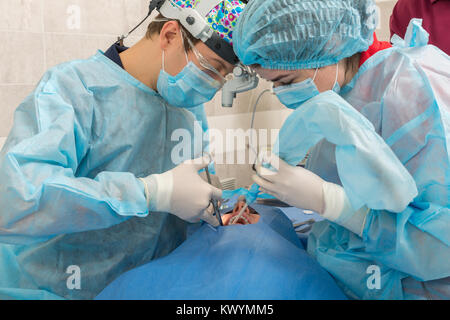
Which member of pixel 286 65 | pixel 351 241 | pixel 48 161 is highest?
pixel 286 65

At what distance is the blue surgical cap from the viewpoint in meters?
1.21

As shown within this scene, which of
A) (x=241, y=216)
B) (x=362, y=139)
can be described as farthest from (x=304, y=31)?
(x=241, y=216)

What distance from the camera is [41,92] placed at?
3.95 feet

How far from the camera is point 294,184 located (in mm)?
1194

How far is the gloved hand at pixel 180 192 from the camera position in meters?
1.22

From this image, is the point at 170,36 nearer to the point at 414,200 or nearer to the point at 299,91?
the point at 299,91

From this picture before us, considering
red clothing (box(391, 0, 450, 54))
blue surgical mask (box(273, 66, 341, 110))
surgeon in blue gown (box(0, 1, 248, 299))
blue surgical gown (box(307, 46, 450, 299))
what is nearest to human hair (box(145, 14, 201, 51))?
surgeon in blue gown (box(0, 1, 248, 299))

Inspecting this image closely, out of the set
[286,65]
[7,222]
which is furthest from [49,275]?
[286,65]

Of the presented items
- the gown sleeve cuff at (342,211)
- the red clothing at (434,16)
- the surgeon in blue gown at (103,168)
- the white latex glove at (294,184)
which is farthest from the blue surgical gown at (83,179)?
the red clothing at (434,16)

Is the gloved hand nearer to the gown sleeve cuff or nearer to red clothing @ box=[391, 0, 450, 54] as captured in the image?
the gown sleeve cuff

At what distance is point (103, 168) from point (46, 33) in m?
1.12

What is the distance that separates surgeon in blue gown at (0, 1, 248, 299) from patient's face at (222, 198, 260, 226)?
0.76 ft

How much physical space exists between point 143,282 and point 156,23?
972 mm
